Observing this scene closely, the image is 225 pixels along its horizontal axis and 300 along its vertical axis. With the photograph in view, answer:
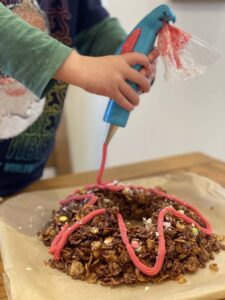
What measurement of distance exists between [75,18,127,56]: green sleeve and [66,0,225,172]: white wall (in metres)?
0.07

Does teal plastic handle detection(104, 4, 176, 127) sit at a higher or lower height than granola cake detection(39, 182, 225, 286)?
higher

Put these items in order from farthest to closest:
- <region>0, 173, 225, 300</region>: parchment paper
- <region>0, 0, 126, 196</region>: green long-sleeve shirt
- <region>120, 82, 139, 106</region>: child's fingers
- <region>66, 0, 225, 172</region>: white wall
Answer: <region>66, 0, 225, 172</region>: white wall → <region>0, 0, 126, 196</region>: green long-sleeve shirt → <region>120, 82, 139, 106</region>: child's fingers → <region>0, 173, 225, 300</region>: parchment paper

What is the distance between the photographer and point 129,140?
119 cm

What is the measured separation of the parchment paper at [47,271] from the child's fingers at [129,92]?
0.69 ft

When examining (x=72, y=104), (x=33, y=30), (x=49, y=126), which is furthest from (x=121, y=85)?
(x=72, y=104)

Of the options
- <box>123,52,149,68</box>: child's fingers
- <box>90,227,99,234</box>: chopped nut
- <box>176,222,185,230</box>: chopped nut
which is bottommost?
<box>90,227,99,234</box>: chopped nut

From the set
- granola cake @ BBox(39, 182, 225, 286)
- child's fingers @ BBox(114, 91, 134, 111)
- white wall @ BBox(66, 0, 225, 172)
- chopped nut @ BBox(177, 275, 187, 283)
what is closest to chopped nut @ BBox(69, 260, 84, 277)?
granola cake @ BBox(39, 182, 225, 286)

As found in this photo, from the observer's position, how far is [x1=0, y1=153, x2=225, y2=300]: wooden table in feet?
2.55

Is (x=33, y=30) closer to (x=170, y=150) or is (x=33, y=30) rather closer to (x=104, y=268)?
(x=104, y=268)

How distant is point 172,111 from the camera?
41.3 inches

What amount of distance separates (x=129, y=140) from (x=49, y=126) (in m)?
0.47

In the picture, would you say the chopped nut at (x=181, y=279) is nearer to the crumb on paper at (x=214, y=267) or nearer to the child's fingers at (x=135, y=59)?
the crumb on paper at (x=214, y=267)

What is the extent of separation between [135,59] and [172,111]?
1.63 ft

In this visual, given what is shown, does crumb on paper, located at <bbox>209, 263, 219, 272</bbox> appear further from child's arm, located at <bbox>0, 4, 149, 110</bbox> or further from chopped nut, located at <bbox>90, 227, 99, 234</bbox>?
child's arm, located at <bbox>0, 4, 149, 110</bbox>
